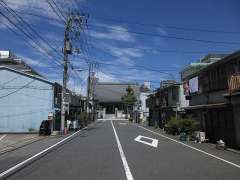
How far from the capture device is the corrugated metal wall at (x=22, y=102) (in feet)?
136

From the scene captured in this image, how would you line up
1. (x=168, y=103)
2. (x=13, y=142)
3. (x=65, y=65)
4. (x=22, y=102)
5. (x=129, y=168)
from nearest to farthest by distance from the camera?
(x=129, y=168) < (x=13, y=142) < (x=65, y=65) < (x=22, y=102) < (x=168, y=103)

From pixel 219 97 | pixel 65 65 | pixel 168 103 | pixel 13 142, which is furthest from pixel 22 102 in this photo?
pixel 219 97

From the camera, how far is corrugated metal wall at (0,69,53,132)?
4134 centimetres

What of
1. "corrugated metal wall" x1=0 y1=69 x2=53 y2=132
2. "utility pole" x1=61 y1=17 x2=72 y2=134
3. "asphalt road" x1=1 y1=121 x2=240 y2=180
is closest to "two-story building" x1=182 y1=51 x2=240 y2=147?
"asphalt road" x1=1 y1=121 x2=240 y2=180

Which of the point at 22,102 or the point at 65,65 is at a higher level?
the point at 65,65

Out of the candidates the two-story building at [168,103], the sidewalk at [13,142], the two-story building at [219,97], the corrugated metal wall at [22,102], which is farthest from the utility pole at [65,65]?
the two-story building at [219,97]

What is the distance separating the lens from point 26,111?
4184cm

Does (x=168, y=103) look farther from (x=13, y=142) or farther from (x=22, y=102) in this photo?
(x=13, y=142)

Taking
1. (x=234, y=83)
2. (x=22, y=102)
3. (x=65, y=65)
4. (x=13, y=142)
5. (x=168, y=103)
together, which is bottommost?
(x=13, y=142)

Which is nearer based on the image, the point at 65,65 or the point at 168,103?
the point at 65,65

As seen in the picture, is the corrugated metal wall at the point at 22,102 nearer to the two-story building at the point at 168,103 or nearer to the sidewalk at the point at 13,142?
the sidewalk at the point at 13,142

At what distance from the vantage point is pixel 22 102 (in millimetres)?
42094

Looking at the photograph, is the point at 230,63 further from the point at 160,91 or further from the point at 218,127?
the point at 160,91

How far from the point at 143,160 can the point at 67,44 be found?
85.0 feet
